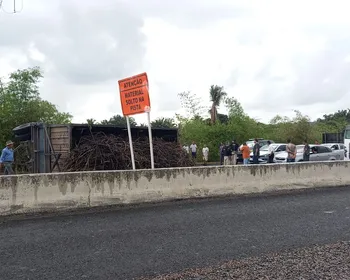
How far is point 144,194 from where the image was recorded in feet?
31.3

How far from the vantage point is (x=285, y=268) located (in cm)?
499

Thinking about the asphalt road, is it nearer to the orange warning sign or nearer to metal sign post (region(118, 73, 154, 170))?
metal sign post (region(118, 73, 154, 170))

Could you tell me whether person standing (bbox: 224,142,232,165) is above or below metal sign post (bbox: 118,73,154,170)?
below

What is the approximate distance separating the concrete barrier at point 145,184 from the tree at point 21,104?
2140cm

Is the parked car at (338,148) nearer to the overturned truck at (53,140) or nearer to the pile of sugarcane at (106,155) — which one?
the pile of sugarcane at (106,155)

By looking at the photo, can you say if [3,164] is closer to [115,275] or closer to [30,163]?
[30,163]

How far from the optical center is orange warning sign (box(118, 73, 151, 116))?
448 inches

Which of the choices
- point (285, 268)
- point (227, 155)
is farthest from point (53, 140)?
point (227, 155)

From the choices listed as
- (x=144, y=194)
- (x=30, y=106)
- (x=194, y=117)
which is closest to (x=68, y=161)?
(x=144, y=194)

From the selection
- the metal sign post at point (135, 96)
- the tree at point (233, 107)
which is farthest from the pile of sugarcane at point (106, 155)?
the tree at point (233, 107)

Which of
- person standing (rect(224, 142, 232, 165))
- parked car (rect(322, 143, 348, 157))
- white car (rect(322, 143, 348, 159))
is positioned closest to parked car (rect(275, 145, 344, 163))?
white car (rect(322, 143, 348, 159))

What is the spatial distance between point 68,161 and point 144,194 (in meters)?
5.36

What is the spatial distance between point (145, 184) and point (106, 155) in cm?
477

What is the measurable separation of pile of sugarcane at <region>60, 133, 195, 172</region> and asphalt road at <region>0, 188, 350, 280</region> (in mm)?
5039
